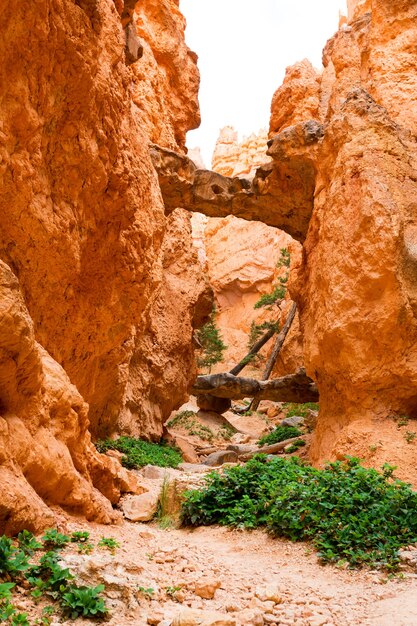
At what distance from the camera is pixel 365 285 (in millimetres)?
9320

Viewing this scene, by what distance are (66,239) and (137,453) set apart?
6058 mm

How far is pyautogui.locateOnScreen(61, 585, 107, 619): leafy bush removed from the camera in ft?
8.94

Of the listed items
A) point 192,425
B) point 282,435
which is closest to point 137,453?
point 282,435

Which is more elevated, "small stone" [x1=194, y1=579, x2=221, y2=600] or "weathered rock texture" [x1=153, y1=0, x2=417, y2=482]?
"weathered rock texture" [x1=153, y1=0, x2=417, y2=482]

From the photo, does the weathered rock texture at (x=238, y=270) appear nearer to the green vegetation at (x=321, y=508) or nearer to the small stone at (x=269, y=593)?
the green vegetation at (x=321, y=508)

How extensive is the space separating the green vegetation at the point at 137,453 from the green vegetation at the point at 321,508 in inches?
159

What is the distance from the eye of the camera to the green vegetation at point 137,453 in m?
10.3

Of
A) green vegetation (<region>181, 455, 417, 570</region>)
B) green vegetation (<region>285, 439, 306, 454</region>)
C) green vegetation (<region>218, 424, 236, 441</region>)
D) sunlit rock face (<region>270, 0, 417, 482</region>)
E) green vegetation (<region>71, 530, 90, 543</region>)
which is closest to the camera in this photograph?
green vegetation (<region>71, 530, 90, 543</region>)

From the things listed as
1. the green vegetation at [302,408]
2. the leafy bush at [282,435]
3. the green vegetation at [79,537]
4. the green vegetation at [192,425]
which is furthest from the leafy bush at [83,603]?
the green vegetation at [302,408]

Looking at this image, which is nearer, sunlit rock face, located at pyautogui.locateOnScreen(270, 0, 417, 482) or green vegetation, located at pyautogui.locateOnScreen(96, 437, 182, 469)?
sunlit rock face, located at pyautogui.locateOnScreen(270, 0, 417, 482)

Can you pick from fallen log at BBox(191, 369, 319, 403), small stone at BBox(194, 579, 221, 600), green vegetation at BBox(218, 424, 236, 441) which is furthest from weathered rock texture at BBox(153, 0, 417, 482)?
green vegetation at BBox(218, 424, 236, 441)

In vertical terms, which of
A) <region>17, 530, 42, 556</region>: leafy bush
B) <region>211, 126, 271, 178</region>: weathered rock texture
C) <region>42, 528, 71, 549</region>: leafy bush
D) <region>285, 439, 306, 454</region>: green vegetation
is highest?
<region>211, 126, 271, 178</region>: weathered rock texture

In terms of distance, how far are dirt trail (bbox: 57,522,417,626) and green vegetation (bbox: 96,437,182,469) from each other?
191 inches

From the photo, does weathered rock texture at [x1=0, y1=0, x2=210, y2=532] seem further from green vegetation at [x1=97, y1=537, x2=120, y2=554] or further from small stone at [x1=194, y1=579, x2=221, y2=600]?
small stone at [x1=194, y1=579, x2=221, y2=600]
